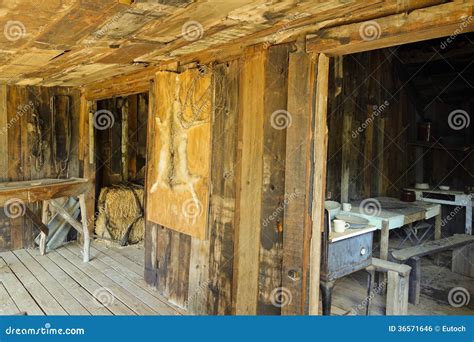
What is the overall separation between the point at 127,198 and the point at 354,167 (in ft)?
10.6

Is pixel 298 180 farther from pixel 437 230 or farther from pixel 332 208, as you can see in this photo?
pixel 437 230

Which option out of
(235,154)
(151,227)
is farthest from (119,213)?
(235,154)

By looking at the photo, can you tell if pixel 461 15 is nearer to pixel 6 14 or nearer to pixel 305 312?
pixel 305 312

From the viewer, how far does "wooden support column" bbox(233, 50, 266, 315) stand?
2.51 meters

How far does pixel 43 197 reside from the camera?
431cm

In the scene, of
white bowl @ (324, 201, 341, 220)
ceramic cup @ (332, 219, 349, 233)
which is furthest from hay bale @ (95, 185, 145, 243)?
ceramic cup @ (332, 219, 349, 233)

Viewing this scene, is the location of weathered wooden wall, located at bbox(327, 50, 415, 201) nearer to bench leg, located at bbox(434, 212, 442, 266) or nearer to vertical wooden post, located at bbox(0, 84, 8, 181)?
Answer: bench leg, located at bbox(434, 212, 442, 266)

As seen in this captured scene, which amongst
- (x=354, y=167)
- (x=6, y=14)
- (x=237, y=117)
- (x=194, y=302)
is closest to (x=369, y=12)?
(x=237, y=117)

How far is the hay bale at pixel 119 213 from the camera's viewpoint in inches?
219

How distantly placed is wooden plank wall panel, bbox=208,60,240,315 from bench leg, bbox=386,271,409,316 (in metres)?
1.41

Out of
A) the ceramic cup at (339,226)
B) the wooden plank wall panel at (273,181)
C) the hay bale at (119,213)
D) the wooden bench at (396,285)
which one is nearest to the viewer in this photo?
the wooden plank wall panel at (273,181)

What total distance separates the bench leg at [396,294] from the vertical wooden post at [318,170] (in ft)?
3.92

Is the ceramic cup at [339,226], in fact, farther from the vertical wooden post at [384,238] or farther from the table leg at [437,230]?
the table leg at [437,230]

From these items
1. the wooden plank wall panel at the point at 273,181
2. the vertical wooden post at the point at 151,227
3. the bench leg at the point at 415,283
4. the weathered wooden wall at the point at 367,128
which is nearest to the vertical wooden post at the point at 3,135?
the vertical wooden post at the point at 151,227
